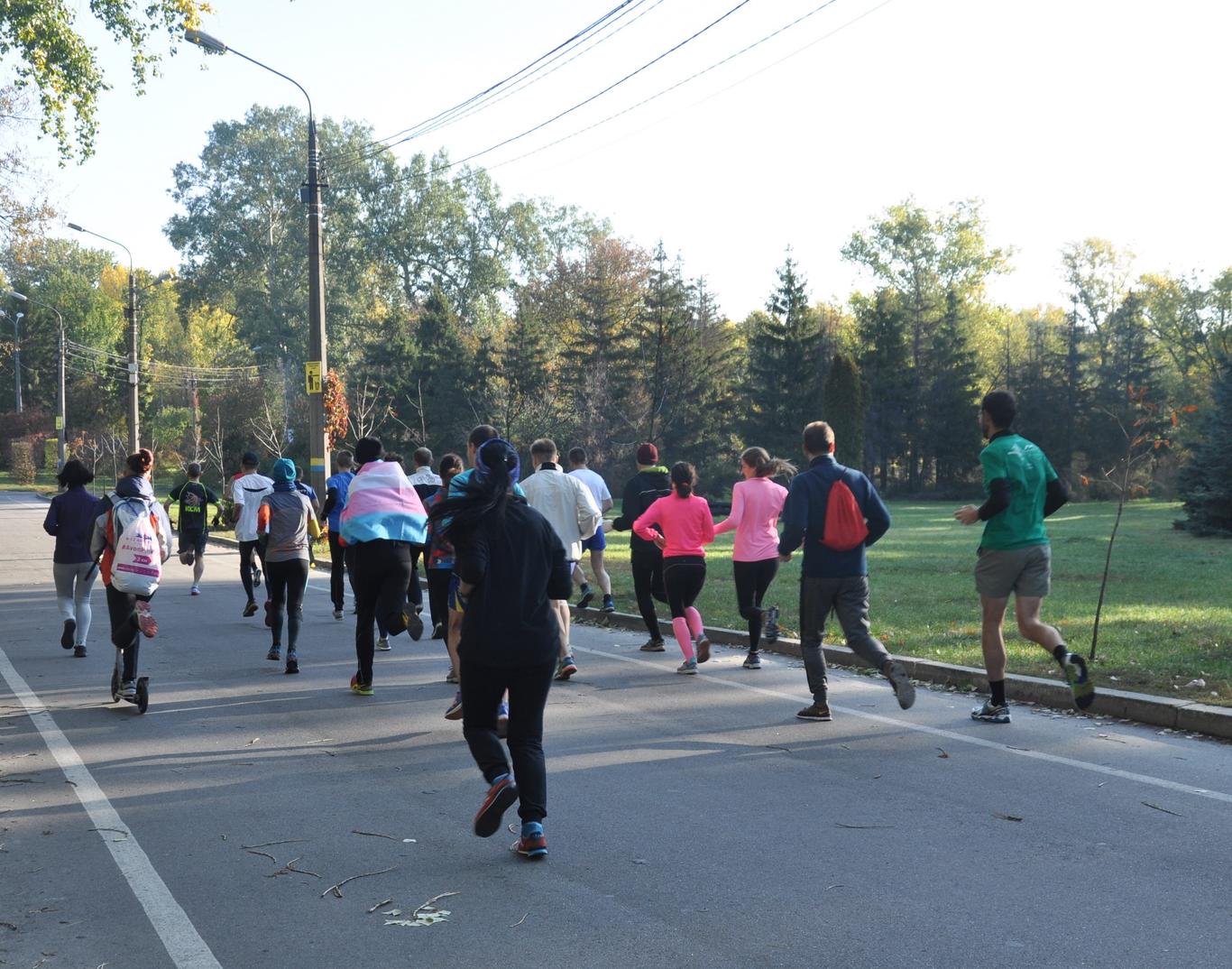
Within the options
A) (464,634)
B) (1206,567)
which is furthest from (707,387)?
(464,634)

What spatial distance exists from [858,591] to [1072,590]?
9586 millimetres

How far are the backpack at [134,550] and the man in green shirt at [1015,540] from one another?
5966mm

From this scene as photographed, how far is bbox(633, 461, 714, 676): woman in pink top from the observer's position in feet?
35.3

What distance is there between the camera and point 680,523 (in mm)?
10859

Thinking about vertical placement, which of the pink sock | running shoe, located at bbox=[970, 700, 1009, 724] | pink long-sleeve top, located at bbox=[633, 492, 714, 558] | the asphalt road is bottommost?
the asphalt road

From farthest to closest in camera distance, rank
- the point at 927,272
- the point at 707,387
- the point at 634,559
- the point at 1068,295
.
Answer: the point at 927,272
the point at 1068,295
the point at 707,387
the point at 634,559

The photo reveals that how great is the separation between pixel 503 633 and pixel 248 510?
36.2 ft

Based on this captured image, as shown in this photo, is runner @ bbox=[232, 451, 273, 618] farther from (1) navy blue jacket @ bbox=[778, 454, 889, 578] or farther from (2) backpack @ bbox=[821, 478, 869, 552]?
(2) backpack @ bbox=[821, 478, 869, 552]

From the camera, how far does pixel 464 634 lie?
5547 millimetres

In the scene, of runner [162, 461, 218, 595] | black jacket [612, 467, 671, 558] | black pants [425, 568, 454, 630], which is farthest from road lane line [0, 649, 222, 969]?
runner [162, 461, 218, 595]

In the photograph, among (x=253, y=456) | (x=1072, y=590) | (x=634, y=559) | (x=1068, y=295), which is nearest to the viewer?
(x=634, y=559)

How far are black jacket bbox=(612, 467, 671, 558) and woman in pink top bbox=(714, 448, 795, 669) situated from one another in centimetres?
113

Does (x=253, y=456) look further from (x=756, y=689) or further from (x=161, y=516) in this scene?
(x=756, y=689)

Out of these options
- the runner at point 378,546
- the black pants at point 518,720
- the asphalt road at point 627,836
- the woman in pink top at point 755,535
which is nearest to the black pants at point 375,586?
the runner at point 378,546
